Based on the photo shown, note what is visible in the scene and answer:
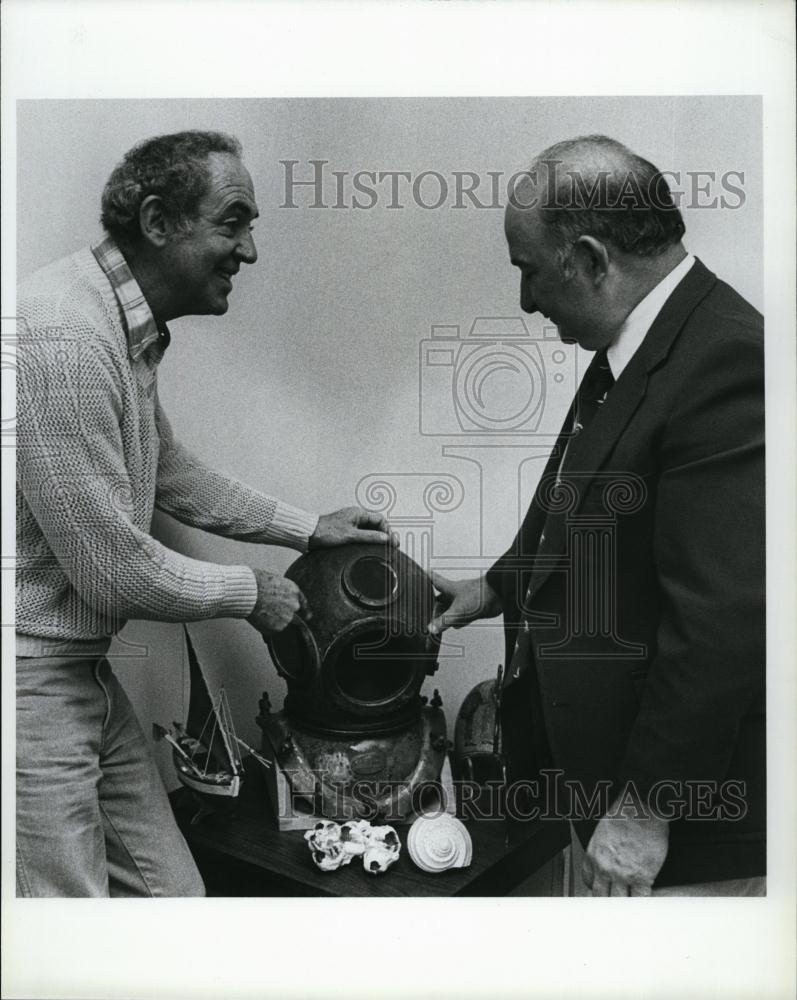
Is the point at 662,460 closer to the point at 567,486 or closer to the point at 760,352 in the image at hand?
the point at 567,486

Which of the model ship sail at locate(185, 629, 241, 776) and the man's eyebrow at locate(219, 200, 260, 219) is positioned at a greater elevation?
the man's eyebrow at locate(219, 200, 260, 219)

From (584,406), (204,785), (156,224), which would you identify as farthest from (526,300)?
(204,785)

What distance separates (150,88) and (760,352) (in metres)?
1.68

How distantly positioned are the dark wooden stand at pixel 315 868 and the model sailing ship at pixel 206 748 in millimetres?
63

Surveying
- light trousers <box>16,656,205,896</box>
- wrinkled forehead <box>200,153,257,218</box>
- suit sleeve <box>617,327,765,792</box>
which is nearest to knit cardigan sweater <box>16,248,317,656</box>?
light trousers <box>16,656,205,896</box>

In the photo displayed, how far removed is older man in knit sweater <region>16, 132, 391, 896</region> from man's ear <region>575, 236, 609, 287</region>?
82 cm

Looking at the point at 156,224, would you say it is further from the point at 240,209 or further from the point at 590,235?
the point at 590,235

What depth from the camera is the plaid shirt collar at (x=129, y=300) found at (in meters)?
2.47

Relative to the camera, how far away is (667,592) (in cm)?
242

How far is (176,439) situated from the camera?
2598 mm

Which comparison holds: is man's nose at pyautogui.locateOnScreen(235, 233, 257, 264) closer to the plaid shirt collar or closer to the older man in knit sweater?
the older man in knit sweater

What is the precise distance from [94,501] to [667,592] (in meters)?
1.40

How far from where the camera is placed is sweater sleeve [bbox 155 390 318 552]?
260cm

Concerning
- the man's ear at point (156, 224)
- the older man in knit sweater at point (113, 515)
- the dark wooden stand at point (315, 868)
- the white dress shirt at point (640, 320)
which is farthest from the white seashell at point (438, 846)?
the man's ear at point (156, 224)
